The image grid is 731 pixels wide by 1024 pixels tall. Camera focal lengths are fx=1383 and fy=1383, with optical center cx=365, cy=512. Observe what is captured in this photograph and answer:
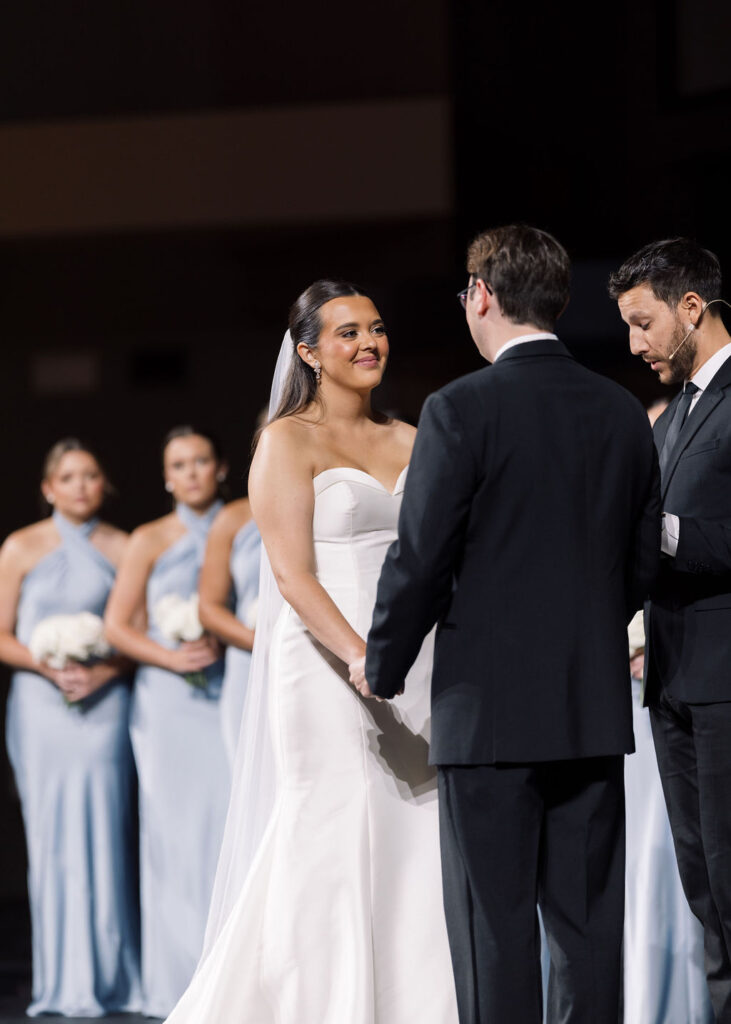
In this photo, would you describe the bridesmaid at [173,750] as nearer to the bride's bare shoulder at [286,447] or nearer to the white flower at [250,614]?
the white flower at [250,614]

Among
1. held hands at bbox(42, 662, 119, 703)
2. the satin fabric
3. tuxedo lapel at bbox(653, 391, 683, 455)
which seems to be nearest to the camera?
tuxedo lapel at bbox(653, 391, 683, 455)

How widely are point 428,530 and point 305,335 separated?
101cm

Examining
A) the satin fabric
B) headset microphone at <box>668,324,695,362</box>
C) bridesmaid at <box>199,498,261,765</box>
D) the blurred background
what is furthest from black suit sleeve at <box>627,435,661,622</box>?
the blurred background

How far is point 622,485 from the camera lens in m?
2.50

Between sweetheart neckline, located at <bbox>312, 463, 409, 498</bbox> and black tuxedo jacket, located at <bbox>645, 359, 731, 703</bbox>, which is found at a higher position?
sweetheart neckline, located at <bbox>312, 463, 409, 498</bbox>

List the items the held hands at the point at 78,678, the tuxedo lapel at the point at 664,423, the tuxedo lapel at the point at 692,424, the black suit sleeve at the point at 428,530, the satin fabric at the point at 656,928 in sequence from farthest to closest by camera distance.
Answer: the held hands at the point at 78,678 → the satin fabric at the point at 656,928 → the tuxedo lapel at the point at 664,423 → the tuxedo lapel at the point at 692,424 → the black suit sleeve at the point at 428,530

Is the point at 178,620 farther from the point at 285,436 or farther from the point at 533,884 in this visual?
the point at 533,884

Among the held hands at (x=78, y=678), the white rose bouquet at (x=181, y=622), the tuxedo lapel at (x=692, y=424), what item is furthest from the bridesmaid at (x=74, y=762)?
the tuxedo lapel at (x=692, y=424)

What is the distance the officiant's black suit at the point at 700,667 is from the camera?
2781 mm

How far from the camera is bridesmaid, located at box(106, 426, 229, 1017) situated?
461cm

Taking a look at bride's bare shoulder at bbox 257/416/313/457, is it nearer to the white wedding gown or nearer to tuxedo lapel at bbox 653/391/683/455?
the white wedding gown

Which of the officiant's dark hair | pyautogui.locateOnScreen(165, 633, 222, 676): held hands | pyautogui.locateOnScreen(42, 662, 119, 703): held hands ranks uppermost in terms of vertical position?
the officiant's dark hair

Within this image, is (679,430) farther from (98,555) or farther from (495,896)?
(98,555)

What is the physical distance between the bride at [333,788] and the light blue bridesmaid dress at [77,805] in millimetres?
1652
